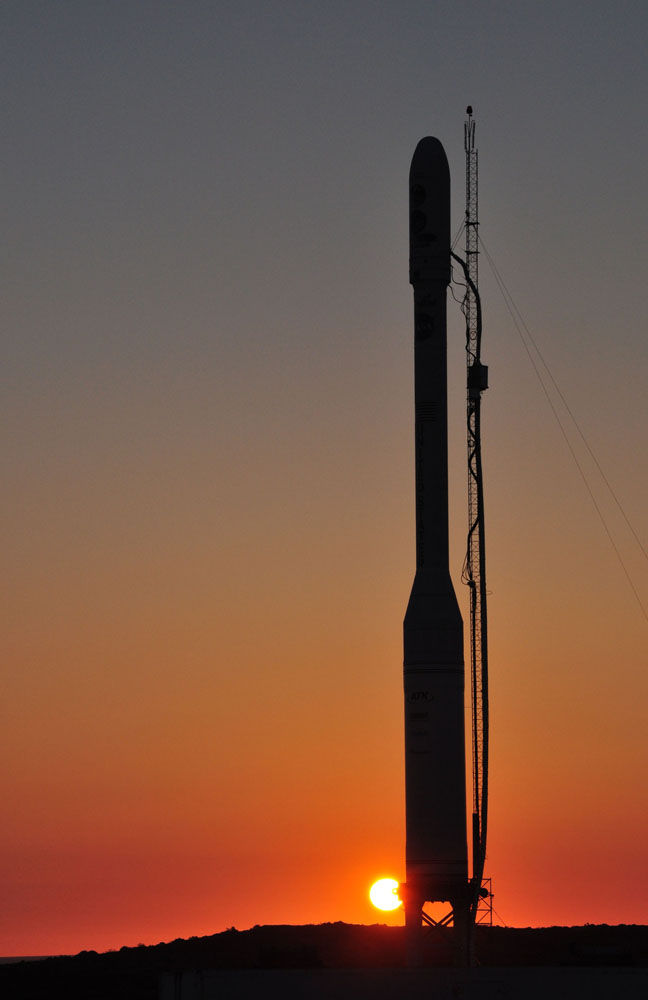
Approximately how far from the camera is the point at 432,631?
188 feet

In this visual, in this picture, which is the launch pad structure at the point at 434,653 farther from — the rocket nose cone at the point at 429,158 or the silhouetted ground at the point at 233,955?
the silhouetted ground at the point at 233,955

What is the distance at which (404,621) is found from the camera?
58.2 m

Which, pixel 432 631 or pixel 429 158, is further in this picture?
pixel 429 158

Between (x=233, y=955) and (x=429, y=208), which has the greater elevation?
(x=429, y=208)

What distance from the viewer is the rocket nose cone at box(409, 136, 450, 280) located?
6097 cm

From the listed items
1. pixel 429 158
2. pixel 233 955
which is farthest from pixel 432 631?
pixel 233 955

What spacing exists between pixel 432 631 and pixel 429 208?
14.9 metres

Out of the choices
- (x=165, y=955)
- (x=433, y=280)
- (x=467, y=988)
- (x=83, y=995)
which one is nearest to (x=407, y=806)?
(x=467, y=988)

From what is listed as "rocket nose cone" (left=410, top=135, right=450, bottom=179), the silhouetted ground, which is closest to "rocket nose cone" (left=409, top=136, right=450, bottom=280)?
"rocket nose cone" (left=410, top=135, right=450, bottom=179)

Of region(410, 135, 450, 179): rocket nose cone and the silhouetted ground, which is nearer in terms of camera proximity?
region(410, 135, 450, 179): rocket nose cone

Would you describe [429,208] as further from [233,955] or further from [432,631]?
[233,955]

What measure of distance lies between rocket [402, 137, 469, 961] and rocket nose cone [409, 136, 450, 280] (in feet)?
0.11

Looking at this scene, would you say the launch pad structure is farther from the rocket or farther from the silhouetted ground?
the silhouetted ground

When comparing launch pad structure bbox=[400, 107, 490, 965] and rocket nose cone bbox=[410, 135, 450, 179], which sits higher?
rocket nose cone bbox=[410, 135, 450, 179]
